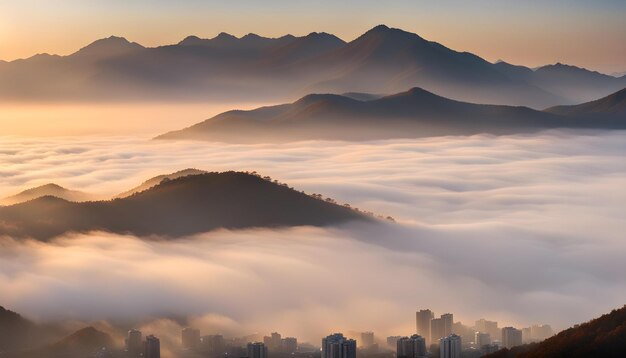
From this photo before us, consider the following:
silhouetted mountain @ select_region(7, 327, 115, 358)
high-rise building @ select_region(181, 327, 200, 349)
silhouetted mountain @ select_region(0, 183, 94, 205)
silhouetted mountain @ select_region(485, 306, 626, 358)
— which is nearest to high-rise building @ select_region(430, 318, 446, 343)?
high-rise building @ select_region(181, 327, 200, 349)

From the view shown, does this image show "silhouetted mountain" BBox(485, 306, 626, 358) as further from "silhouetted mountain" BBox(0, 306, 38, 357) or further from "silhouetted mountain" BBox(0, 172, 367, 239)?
"silhouetted mountain" BBox(0, 172, 367, 239)

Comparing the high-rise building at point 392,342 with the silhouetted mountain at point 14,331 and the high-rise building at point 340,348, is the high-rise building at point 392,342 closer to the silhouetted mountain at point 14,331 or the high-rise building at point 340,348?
the high-rise building at point 340,348

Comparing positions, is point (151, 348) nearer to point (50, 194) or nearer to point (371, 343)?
point (371, 343)

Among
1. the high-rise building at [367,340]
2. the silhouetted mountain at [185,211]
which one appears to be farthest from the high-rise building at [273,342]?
the silhouetted mountain at [185,211]

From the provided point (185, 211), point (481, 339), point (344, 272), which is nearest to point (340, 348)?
point (481, 339)

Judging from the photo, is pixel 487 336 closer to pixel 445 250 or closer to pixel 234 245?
pixel 234 245
